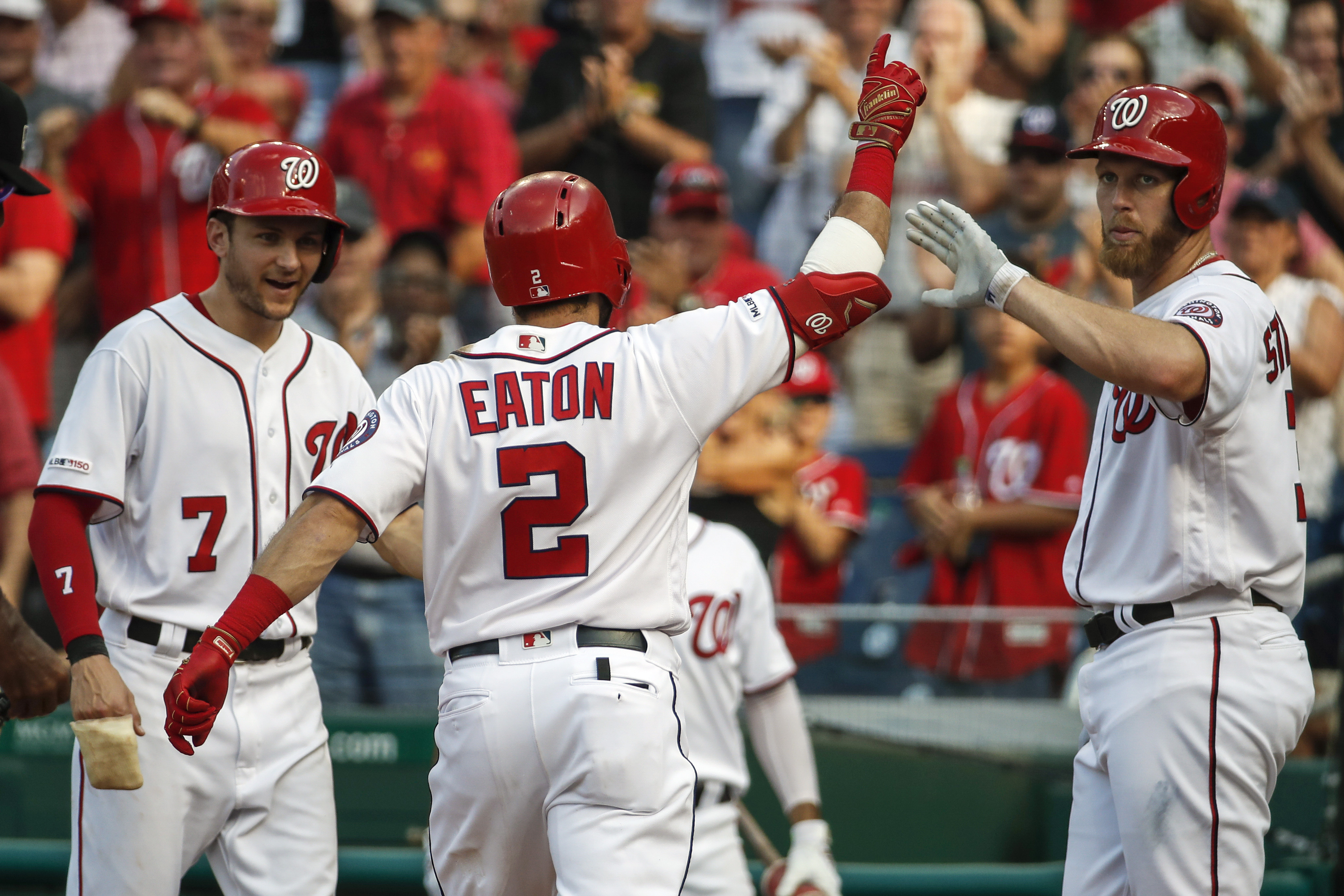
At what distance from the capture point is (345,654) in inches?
214

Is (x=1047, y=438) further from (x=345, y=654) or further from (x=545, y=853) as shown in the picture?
(x=545, y=853)

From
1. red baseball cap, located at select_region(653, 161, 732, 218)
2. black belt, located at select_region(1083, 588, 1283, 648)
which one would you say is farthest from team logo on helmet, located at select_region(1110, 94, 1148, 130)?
red baseball cap, located at select_region(653, 161, 732, 218)

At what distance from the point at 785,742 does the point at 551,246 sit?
184 centimetres

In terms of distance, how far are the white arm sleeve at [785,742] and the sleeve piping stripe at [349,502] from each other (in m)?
1.72

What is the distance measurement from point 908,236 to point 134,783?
1965 millimetres

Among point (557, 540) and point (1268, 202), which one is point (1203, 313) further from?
point (1268, 202)

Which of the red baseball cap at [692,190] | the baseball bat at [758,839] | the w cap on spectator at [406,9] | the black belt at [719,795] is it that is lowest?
the baseball bat at [758,839]

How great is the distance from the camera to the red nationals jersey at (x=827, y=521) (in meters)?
6.16

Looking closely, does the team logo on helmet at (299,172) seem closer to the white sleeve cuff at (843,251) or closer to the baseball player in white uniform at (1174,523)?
the white sleeve cuff at (843,251)

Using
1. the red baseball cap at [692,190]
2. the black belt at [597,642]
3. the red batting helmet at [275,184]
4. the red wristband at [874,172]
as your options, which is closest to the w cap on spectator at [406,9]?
the red baseball cap at [692,190]

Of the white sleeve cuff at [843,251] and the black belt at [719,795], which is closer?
the white sleeve cuff at [843,251]

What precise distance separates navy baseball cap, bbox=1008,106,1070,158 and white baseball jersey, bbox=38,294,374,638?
3.99m

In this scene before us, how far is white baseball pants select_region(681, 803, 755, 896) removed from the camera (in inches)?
161

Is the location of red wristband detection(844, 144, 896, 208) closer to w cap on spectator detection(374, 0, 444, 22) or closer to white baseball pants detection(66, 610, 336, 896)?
white baseball pants detection(66, 610, 336, 896)
